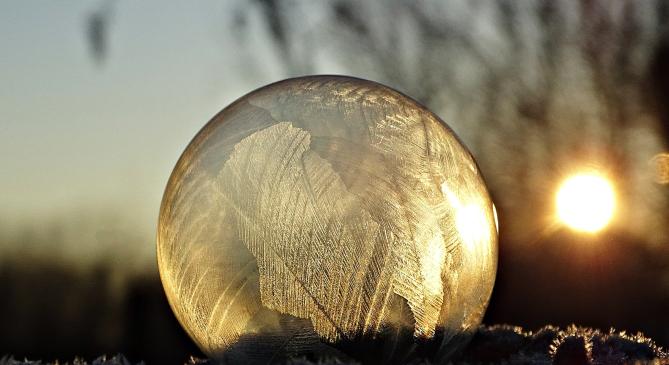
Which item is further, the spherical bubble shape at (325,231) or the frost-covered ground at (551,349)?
the frost-covered ground at (551,349)

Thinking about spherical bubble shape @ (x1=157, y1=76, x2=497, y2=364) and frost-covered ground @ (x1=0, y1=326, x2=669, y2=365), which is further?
frost-covered ground @ (x1=0, y1=326, x2=669, y2=365)

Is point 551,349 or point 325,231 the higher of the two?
point 551,349

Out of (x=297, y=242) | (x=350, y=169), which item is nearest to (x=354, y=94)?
(x=350, y=169)

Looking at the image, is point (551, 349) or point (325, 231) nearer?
point (325, 231)
